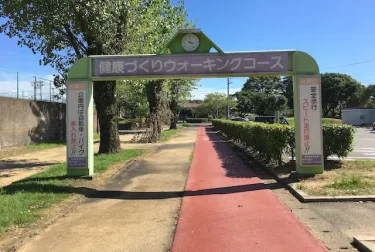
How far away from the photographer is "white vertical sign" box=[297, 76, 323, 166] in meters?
9.42

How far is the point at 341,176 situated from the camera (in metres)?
9.03

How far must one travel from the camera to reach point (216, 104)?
91.6 metres

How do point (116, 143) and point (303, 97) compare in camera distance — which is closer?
point (303, 97)

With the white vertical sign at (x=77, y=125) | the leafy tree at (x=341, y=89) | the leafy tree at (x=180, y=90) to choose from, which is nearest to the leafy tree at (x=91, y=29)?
the white vertical sign at (x=77, y=125)

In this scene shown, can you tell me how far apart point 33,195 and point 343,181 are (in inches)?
271

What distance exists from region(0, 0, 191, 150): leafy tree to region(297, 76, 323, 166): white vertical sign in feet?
24.0

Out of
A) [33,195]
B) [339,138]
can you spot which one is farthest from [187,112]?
[33,195]

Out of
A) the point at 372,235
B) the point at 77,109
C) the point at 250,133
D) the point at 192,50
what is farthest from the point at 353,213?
the point at 250,133

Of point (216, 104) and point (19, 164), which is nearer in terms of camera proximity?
point (19, 164)

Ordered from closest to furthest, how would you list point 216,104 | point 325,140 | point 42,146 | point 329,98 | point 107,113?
point 325,140 < point 107,113 < point 42,146 < point 329,98 < point 216,104

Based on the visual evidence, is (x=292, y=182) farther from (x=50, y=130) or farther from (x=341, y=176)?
(x=50, y=130)

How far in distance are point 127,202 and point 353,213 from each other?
440 cm

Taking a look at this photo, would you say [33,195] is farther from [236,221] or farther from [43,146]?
[43,146]

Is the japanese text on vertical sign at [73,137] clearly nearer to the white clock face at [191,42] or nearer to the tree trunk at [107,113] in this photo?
the white clock face at [191,42]
